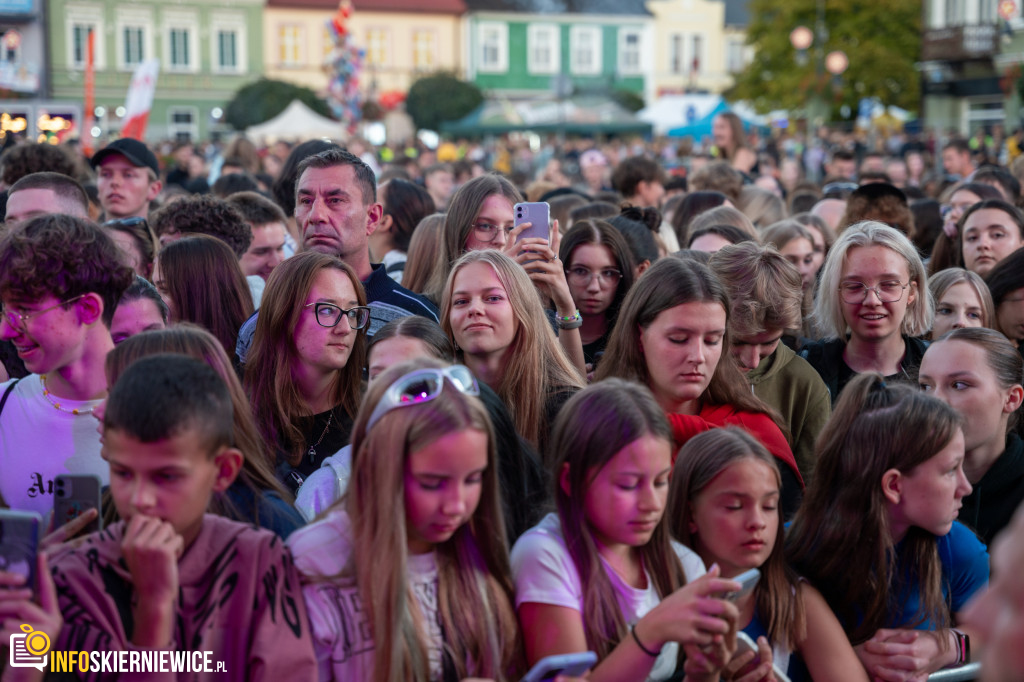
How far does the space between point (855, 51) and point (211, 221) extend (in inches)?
1587

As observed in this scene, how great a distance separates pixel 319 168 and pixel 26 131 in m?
9.83

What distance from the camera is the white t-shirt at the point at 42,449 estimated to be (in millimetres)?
3061

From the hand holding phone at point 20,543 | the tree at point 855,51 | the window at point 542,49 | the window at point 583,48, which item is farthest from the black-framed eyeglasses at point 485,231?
the window at point 583,48

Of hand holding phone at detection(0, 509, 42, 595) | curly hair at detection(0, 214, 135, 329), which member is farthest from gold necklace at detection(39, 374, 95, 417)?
hand holding phone at detection(0, 509, 42, 595)

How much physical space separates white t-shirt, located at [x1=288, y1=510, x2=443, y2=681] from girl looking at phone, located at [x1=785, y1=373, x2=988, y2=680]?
1201 mm

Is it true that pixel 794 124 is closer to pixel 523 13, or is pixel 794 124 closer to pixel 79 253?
pixel 523 13

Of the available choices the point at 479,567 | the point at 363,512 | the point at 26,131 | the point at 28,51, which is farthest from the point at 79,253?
the point at 28,51

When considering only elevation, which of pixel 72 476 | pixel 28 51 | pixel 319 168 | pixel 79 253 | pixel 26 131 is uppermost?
pixel 28 51

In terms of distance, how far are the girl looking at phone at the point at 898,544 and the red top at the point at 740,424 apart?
1.62 feet

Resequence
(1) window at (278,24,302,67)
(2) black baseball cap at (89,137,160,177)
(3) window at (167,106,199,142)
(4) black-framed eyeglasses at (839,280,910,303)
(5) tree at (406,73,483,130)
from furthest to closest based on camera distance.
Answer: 1. (1) window at (278,24,302,67)
2. (3) window at (167,106,199,142)
3. (5) tree at (406,73,483,130)
4. (2) black baseball cap at (89,137,160,177)
5. (4) black-framed eyeglasses at (839,280,910,303)

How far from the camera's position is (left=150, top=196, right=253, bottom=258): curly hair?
5.45 metres

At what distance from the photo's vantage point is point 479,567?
2799mm

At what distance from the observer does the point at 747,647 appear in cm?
279

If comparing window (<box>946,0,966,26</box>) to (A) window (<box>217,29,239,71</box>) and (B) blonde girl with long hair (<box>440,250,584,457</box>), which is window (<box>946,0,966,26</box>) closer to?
(A) window (<box>217,29,239,71</box>)
